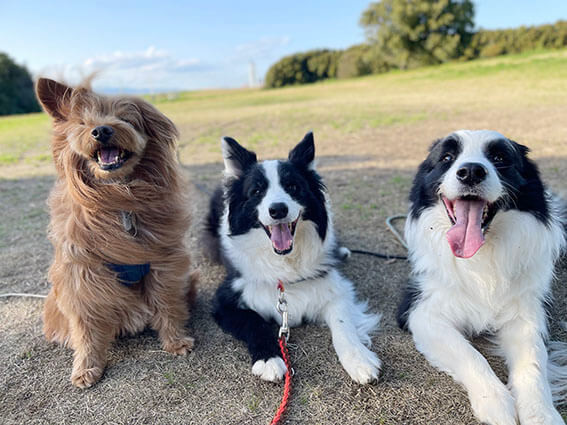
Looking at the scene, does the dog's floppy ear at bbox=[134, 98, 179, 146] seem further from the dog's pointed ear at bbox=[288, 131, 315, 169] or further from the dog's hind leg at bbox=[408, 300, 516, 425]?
the dog's hind leg at bbox=[408, 300, 516, 425]

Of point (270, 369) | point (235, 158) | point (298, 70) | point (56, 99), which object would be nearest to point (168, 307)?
point (270, 369)

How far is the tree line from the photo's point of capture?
41.3 metres

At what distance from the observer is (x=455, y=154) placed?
2543 mm

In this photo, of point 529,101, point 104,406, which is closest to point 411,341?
point 104,406

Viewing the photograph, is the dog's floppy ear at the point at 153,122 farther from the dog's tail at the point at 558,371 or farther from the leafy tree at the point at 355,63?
the leafy tree at the point at 355,63

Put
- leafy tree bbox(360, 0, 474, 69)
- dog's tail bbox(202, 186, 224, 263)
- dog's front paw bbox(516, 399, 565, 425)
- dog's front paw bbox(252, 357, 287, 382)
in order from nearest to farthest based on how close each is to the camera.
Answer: dog's front paw bbox(516, 399, 565, 425), dog's front paw bbox(252, 357, 287, 382), dog's tail bbox(202, 186, 224, 263), leafy tree bbox(360, 0, 474, 69)

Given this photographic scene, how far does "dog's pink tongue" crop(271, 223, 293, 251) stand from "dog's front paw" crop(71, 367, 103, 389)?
5.02 feet

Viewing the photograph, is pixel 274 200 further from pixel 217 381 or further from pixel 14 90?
pixel 14 90

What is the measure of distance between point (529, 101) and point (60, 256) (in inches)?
726

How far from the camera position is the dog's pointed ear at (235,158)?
318cm

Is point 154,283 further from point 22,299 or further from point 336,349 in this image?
point 22,299

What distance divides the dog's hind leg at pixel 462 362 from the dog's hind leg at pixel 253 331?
99 cm

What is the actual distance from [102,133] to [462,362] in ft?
8.43

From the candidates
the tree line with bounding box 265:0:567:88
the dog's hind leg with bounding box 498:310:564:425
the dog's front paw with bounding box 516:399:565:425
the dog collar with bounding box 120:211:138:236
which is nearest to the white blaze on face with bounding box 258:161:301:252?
the dog collar with bounding box 120:211:138:236
